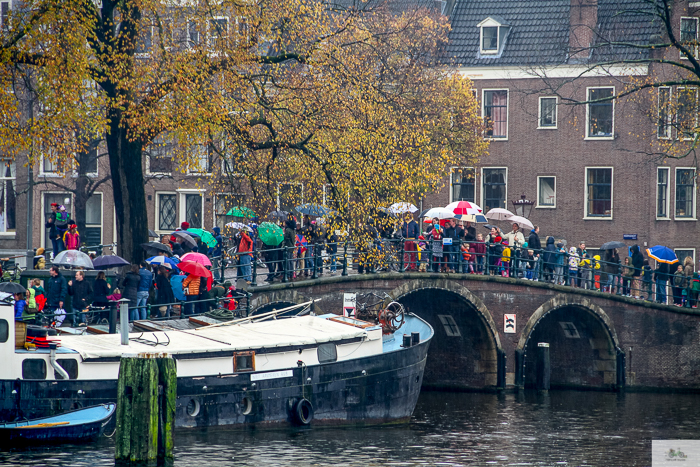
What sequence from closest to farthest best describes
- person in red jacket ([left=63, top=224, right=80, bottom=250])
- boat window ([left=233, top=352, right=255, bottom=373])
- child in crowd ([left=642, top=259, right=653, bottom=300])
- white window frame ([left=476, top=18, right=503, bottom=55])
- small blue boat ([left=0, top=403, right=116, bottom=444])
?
small blue boat ([left=0, top=403, right=116, bottom=444]) < boat window ([left=233, top=352, right=255, bottom=373]) < person in red jacket ([left=63, top=224, right=80, bottom=250]) < child in crowd ([left=642, top=259, right=653, bottom=300]) < white window frame ([left=476, top=18, right=503, bottom=55])

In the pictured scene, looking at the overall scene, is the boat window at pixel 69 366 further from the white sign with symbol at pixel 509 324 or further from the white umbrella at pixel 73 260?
the white sign with symbol at pixel 509 324

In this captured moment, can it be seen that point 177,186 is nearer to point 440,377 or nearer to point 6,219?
point 6,219

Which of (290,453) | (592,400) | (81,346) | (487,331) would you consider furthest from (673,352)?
(81,346)

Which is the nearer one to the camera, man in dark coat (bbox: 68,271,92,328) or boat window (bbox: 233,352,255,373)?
boat window (bbox: 233,352,255,373)

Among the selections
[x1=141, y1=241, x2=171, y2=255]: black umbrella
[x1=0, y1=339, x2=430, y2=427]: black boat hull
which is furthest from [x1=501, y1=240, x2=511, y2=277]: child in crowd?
[x1=141, y1=241, x2=171, y2=255]: black umbrella

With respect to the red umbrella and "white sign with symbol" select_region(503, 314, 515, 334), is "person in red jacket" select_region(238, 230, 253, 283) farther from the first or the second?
"white sign with symbol" select_region(503, 314, 515, 334)

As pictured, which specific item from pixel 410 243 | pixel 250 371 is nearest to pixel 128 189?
pixel 250 371

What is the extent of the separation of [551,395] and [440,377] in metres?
3.57

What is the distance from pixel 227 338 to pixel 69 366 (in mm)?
3779

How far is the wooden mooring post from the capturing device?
17.3 meters

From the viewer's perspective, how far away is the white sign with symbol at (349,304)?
27.5 m

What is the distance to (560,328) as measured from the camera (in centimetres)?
3616

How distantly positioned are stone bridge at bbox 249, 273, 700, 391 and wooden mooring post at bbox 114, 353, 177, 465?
1614cm

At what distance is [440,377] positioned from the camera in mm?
35125
